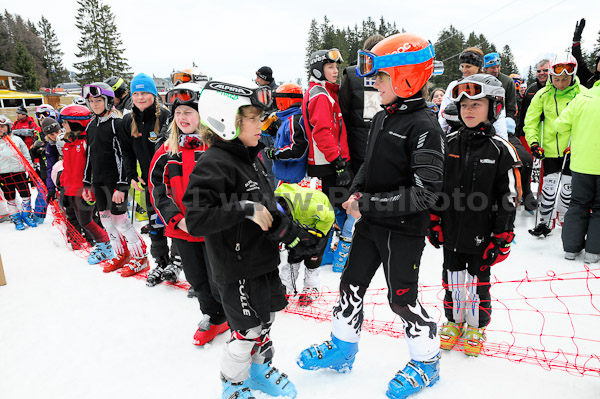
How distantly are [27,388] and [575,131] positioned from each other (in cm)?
636

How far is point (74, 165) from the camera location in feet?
17.8

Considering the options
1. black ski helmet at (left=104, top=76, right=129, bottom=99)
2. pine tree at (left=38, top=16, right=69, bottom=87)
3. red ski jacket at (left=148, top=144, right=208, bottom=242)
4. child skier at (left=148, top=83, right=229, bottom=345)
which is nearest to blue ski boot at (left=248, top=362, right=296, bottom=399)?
child skier at (left=148, top=83, right=229, bottom=345)

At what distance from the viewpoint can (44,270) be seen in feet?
17.4

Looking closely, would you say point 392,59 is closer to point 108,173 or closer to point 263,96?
point 263,96

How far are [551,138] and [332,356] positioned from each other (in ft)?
16.1

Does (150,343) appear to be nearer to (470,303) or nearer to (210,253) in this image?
(210,253)

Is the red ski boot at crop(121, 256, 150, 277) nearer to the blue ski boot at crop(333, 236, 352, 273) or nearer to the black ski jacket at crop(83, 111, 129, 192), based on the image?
the black ski jacket at crop(83, 111, 129, 192)

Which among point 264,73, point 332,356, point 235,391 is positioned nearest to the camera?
point 235,391

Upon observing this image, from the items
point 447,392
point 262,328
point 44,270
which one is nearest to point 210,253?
point 262,328

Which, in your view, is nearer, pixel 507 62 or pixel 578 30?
pixel 578 30

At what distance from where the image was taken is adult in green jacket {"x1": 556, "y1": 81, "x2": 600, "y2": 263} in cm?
448

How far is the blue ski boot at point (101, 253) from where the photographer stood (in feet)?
18.0

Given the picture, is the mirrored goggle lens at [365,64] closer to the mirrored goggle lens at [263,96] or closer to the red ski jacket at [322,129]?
the mirrored goggle lens at [263,96]

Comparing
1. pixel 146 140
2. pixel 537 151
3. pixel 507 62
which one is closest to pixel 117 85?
pixel 146 140
